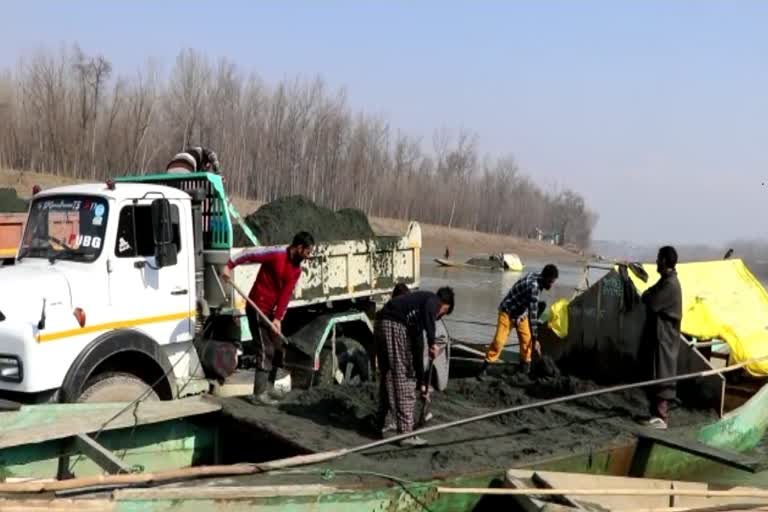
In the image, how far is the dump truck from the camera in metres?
6.25

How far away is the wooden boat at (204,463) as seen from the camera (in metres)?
4.70

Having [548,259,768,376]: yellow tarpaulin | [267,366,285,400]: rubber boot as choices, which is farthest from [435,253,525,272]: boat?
[267,366,285,400]: rubber boot

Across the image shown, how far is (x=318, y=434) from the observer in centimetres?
656

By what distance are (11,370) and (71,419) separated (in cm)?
64

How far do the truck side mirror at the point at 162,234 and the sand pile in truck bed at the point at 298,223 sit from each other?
1.85 m

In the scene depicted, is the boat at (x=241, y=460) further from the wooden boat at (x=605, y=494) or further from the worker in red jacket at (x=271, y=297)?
the worker in red jacket at (x=271, y=297)

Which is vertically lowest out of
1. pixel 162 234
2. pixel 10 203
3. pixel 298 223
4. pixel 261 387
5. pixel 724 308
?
pixel 261 387

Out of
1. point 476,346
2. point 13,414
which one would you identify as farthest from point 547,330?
point 13,414

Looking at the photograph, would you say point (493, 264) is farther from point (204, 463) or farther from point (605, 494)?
point (605, 494)

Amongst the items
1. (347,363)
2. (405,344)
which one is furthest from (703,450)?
(347,363)

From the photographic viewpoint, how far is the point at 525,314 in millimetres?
9781

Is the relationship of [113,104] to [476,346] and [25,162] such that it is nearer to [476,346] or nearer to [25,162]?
[25,162]

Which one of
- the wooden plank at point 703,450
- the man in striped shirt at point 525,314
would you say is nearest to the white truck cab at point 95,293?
the man in striped shirt at point 525,314

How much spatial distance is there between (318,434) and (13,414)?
2.33 meters
